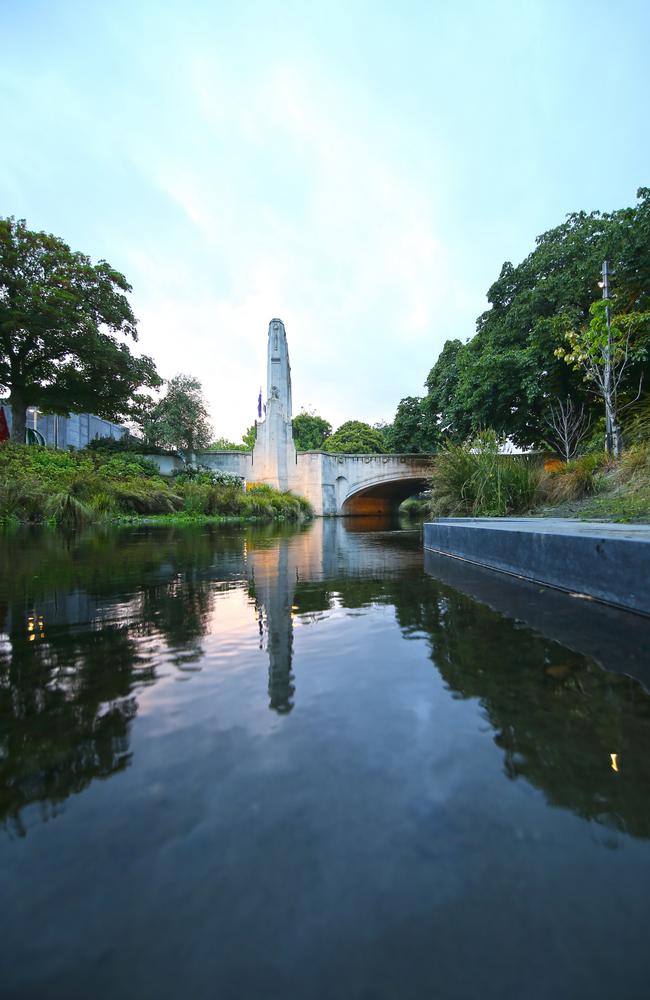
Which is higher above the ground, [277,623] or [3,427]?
[3,427]

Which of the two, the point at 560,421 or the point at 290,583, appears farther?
the point at 560,421

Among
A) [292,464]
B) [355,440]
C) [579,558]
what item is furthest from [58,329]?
[355,440]

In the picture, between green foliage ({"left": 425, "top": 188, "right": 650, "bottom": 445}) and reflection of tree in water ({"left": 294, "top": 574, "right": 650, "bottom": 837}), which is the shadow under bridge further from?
reflection of tree in water ({"left": 294, "top": 574, "right": 650, "bottom": 837})

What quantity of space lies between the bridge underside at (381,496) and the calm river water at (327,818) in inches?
931

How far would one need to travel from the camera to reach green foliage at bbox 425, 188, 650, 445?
14.6m

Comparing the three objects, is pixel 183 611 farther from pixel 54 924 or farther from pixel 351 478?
pixel 351 478

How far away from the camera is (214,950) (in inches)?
21.1

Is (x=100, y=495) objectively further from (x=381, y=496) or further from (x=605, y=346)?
(x=381, y=496)

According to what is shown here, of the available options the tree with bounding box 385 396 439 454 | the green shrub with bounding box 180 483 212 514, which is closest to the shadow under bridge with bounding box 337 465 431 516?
the tree with bounding box 385 396 439 454

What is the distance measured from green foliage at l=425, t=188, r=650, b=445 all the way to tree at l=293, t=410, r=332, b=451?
1407 inches

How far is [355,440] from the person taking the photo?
51.0m

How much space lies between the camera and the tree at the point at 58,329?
1798 centimetres

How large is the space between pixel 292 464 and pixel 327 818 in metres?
28.6

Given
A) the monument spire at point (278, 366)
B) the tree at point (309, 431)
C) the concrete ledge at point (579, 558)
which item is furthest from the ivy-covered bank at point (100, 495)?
the tree at point (309, 431)
